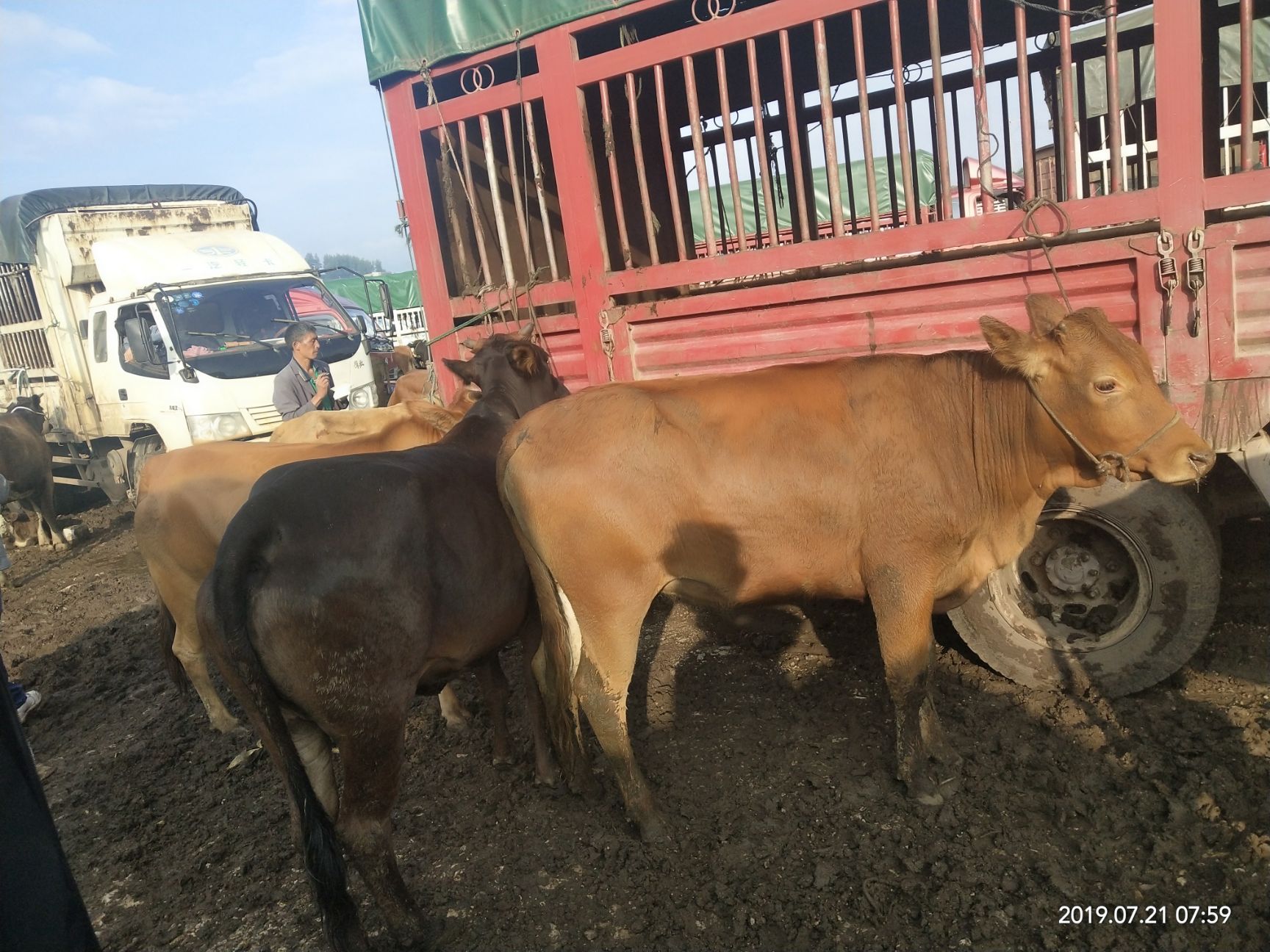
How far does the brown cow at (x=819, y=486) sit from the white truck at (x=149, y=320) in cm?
776

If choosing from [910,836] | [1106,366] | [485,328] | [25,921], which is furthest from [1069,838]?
[485,328]

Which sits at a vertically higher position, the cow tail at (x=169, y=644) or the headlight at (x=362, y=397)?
the headlight at (x=362, y=397)

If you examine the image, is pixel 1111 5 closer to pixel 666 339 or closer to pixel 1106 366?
pixel 1106 366

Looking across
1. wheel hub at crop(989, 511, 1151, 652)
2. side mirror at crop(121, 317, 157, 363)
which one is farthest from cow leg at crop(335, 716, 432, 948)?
side mirror at crop(121, 317, 157, 363)

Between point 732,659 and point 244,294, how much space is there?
8378mm

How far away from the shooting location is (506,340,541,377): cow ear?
4336mm

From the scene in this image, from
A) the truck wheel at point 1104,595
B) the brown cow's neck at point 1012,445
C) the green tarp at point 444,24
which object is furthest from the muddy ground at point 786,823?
the green tarp at point 444,24

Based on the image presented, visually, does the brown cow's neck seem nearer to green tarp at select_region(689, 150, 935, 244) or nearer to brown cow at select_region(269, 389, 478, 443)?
brown cow at select_region(269, 389, 478, 443)

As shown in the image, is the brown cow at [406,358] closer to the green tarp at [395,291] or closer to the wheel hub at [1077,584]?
the wheel hub at [1077,584]

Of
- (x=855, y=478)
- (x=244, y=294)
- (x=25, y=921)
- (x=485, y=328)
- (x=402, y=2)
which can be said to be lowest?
(x=25, y=921)

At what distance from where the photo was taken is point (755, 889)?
2955 mm

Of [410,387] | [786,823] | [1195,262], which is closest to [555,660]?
[786,823]

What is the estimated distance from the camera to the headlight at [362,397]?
1059 centimetres

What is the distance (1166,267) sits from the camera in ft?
10.5
